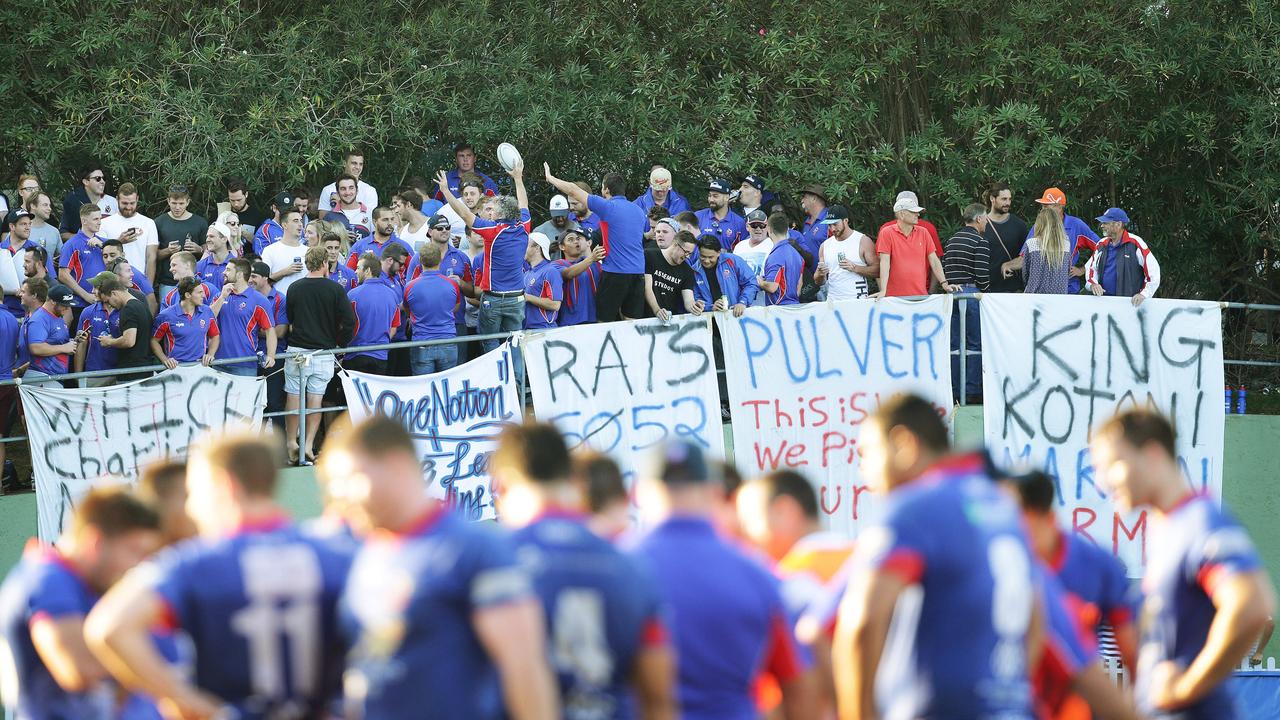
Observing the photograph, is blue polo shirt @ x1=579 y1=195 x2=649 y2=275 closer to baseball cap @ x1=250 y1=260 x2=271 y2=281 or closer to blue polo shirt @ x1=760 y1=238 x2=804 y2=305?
blue polo shirt @ x1=760 y1=238 x2=804 y2=305

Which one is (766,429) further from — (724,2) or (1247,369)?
(1247,369)

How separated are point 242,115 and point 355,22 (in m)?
1.87

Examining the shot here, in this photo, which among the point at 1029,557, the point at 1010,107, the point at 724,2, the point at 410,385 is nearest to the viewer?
the point at 1029,557

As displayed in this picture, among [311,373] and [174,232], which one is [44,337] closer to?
[311,373]

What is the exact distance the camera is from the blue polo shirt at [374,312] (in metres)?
14.3

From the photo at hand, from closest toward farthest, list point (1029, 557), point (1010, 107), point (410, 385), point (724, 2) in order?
point (1029, 557)
point (410, 385)
point (1010, 107)
point (724, 2)

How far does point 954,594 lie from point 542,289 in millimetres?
10129

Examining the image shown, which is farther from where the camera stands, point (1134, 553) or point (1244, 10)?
point (1244, 10)

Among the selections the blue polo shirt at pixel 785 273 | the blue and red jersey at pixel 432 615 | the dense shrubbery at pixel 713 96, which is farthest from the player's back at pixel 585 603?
the dense shrubbery at pixel 713 96

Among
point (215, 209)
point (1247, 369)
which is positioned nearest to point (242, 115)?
point (215, 209)

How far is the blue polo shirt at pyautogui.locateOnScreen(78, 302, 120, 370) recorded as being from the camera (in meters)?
13.9

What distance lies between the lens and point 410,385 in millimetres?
14211

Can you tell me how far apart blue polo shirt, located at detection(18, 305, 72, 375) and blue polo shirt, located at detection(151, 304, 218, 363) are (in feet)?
2.53

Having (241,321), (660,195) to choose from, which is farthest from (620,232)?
(241,321)
